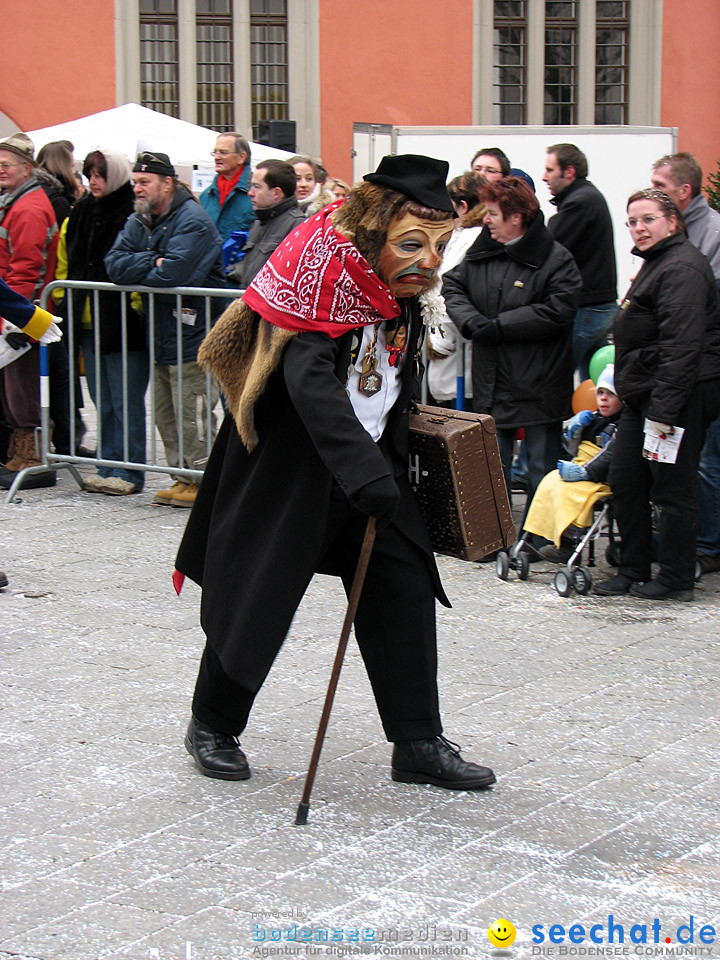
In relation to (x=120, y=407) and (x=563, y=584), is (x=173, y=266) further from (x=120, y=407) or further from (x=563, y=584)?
(x=563, y=584)

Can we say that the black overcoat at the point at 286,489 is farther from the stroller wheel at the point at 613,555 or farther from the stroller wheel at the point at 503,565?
the stroller wheel at the point at 613,555

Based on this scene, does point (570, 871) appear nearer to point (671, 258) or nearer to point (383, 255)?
point (383, 255)

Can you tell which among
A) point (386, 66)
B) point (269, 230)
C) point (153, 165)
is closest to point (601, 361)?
point (269, 230)

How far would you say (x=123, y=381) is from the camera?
8.30 m

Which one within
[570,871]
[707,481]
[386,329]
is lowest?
[570,871]

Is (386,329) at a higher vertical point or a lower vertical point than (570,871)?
higher

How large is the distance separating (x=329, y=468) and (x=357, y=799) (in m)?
1.05

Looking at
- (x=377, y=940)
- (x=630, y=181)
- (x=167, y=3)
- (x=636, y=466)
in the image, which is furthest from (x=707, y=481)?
(x=167, y=3)

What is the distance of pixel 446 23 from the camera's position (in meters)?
23.3

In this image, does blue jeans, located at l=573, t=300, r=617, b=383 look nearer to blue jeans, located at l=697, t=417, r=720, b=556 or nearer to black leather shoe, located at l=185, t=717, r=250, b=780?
blue jeans, located at l=697, t=417, r=720, b=556

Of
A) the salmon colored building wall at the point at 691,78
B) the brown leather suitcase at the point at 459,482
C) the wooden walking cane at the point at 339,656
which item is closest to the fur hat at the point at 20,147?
the brown leather suitcase at the point at 459,482

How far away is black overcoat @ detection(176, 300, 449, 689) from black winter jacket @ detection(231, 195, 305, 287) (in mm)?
4031

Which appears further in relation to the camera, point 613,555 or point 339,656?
point 613,555

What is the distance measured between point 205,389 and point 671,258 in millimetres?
3195
